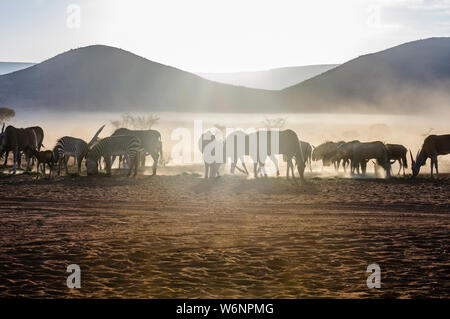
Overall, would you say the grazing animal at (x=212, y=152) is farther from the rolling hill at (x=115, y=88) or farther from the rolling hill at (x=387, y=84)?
the rolling hill at (x=115, y=88)

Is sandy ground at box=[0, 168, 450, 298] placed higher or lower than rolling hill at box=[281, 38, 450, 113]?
lower

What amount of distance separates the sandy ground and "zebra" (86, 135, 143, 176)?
208 inches

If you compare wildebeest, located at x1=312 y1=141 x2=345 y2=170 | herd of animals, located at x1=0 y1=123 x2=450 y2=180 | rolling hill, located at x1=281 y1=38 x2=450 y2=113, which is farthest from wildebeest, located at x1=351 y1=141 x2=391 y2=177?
rolling hill, located at x1=281 y1=38 x2=450 y2=113

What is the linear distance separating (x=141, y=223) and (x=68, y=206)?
12.0 ft

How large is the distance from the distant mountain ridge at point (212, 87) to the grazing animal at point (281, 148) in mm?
88856

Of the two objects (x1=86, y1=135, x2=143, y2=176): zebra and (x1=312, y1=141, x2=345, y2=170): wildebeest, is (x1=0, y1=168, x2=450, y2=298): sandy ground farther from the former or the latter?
(x1=312, y1=141, x2=345, y2=170): wildebeest

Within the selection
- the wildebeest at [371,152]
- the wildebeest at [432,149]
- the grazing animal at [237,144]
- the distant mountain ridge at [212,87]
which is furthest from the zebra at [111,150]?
the distant mountain ridge at [212,87]

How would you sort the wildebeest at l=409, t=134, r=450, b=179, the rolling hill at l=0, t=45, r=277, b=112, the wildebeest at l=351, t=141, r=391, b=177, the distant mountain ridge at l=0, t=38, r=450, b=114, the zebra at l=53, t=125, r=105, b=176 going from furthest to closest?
the rolling hill at l=0, t=45, r=277, b=112
the distant mountain ridge at l=0, t=38, r=450, b=114
the wildebeest at l=351, t=141, r=391, b=177
the wildebeest at l=409, t=134, r=450, b=179
the zebra at l=53, t=125, r=105, b=176

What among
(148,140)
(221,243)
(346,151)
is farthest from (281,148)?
(221,243)

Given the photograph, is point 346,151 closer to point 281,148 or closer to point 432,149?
point 432,149

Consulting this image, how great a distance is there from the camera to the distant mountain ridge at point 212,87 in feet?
380

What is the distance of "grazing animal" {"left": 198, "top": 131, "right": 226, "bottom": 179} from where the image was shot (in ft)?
85.4

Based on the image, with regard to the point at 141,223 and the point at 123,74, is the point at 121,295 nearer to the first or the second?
the point at 141,223

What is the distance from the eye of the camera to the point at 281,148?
25.9m
